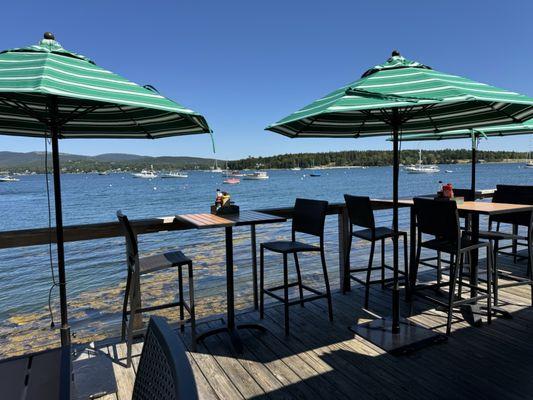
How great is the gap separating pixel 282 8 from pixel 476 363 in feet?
31.5

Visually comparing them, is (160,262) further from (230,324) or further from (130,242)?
(230,324)

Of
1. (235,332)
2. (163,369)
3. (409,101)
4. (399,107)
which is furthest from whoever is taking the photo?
(235,332)

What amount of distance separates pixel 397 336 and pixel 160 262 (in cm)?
195

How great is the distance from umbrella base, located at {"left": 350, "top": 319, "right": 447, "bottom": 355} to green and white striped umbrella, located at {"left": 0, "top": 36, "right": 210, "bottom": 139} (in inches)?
82.1

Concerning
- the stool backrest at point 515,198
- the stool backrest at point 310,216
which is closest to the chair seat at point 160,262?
the stool backrest at point 310,216

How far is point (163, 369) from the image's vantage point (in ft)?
2.34

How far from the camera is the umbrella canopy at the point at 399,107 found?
2.24 meters

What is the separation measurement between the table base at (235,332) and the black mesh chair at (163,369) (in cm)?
206

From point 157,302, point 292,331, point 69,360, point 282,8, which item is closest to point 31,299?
point 157,302

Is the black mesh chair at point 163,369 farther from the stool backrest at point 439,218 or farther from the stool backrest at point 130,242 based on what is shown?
the stool backrest at point 439,218

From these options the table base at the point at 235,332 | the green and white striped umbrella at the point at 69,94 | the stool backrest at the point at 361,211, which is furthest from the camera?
the stool backrest at the point at 361,211

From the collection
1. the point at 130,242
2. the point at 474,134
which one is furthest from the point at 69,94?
the point at 474,134

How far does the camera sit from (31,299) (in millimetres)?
7824

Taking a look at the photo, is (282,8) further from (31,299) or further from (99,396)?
(99,396)
